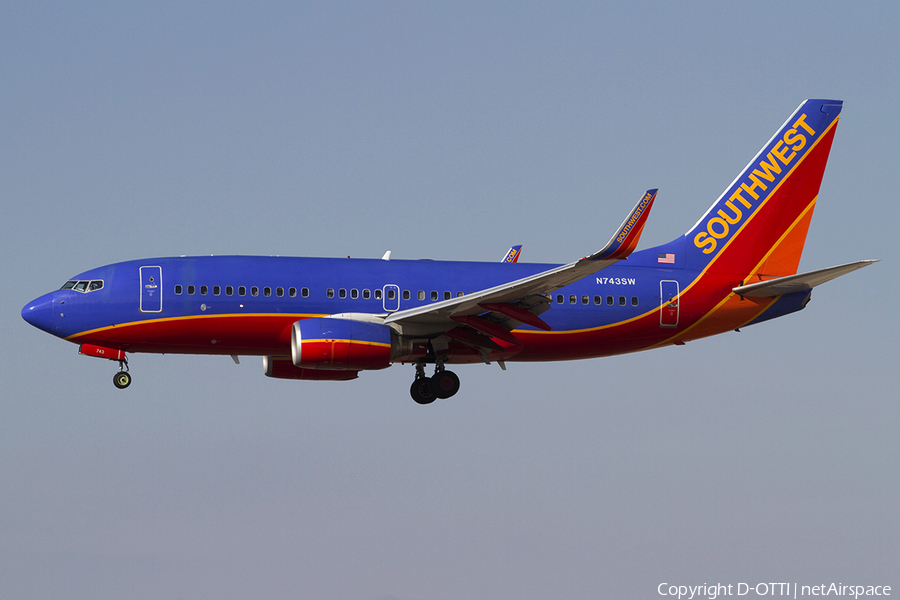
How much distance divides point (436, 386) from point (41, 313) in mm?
13112

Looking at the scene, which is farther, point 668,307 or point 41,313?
point 668,307

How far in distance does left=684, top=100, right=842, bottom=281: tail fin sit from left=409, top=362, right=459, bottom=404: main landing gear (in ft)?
32.6

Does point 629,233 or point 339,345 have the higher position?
point 629,233

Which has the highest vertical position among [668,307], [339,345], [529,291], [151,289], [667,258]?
[667,258]

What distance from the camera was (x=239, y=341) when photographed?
40.3m

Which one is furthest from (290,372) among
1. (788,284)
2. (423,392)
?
(788,284)

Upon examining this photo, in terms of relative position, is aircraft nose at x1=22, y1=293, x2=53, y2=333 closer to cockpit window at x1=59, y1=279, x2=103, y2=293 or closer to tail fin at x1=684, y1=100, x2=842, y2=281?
cockpit window at x1=59, y1=279, x2=103, y2=293

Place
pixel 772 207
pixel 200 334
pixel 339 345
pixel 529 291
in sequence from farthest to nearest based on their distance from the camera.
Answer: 1. pixel 772 207
2. pixel 200 334
3. pixel 339 345
4. pixel 529 291

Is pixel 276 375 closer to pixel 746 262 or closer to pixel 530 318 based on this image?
pixel 530 318

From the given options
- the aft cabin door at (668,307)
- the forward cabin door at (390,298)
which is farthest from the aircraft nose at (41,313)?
the aft cabin door at (668,307)

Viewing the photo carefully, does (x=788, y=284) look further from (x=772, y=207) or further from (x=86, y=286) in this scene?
Answer: (x=86, y=286)

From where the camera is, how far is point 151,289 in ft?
132

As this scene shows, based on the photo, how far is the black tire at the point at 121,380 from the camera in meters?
41.2

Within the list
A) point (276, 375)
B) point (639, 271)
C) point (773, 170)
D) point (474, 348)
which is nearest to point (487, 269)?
point (474, 348)
